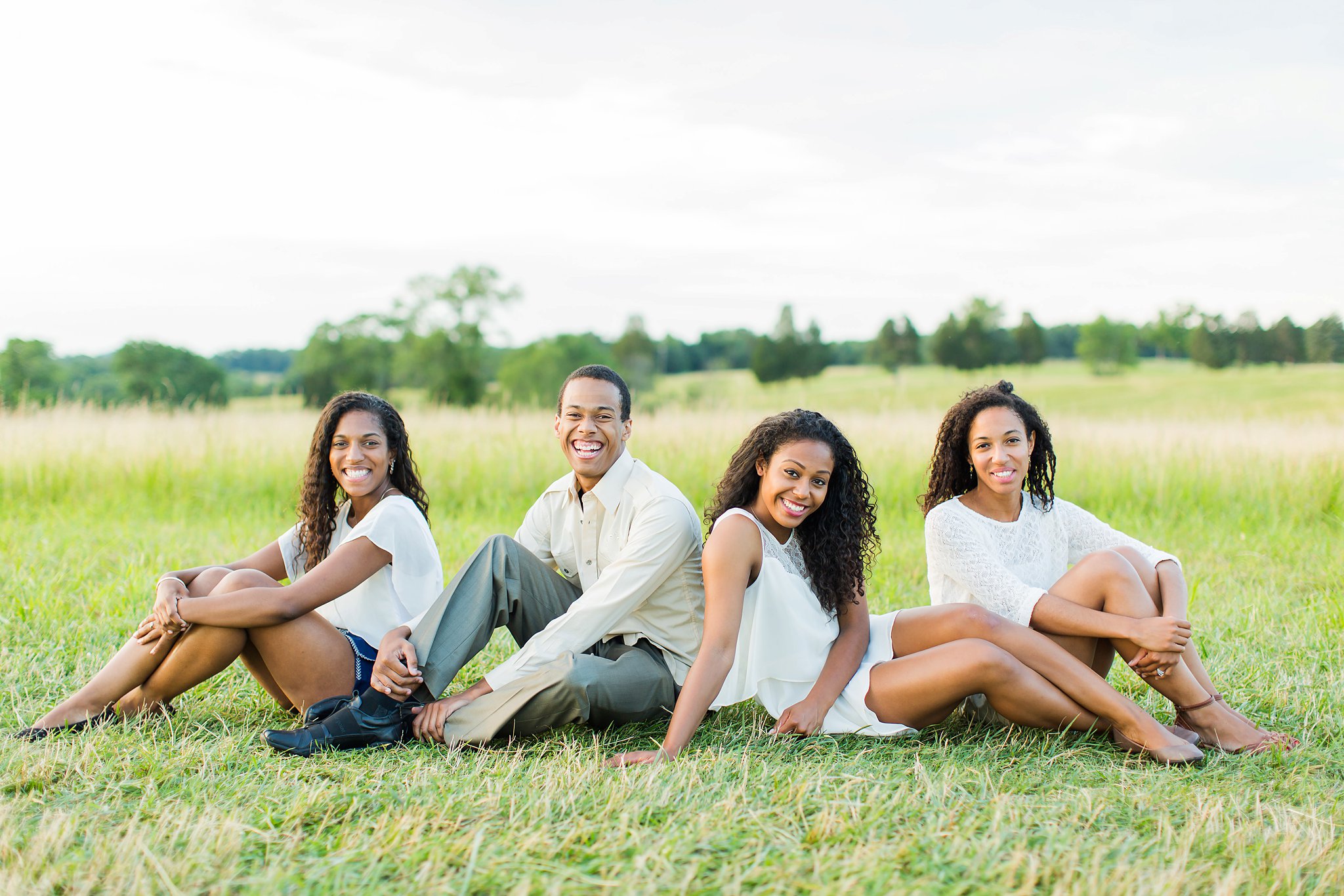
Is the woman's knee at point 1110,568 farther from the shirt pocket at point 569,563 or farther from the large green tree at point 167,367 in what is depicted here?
the large green tree at point 167,367

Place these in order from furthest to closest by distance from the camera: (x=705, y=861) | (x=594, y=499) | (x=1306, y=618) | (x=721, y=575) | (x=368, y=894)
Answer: (x=1306, y=618), (x=594, y=499), (x=721, y=575), (x=705, y=861), (x=368, y=894)

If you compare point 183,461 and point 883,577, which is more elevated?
point 183,461

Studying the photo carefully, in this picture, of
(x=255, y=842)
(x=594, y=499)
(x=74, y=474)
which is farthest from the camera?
(x=74, y=474)

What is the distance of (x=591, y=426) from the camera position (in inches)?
137

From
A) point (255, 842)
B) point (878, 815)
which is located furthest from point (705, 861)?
Answer: point (255, 842)

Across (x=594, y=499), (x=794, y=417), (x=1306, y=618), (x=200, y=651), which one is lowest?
(x=1306, y=618)

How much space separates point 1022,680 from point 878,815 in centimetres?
97

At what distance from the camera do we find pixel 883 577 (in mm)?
Answer: 6223

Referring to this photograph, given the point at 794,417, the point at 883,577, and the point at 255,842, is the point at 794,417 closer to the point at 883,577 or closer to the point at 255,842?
the point at 255,842

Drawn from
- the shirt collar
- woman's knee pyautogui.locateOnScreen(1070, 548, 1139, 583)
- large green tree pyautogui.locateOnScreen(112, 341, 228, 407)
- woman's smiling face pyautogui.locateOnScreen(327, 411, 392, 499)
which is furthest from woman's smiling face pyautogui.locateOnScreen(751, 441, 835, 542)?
large green tree pyautogui.locateOnScreen(112, 341, 228, 407)

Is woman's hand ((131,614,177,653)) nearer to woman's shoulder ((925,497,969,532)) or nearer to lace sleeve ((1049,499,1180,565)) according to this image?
woman's shoulder ((925,497,969,532))

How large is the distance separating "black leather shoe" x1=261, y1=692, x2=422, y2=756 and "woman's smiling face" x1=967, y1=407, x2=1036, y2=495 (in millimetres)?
2249

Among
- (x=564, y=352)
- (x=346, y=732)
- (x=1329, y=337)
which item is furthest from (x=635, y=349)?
(x=346, y=732)

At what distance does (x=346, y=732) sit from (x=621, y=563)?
40.9 inches
